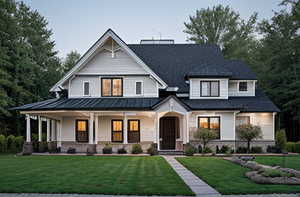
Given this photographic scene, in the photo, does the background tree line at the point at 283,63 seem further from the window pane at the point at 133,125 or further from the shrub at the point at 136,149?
the shrub at the point at 136,149

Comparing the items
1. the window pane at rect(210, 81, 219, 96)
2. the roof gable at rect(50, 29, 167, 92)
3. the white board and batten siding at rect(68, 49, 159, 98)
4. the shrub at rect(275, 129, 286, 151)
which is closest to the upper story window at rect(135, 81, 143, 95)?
the white board and batten siding at rect(68, 49, 159, 98)

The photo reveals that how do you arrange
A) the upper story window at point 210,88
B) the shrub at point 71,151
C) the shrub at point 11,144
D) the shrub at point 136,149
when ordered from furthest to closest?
the shrub at point 11,144 → the upper story window at point 210,88 → the shrub at point 71,151 → the shrub at point 136,149

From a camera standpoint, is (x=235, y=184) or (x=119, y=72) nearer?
(x=235, y=184)

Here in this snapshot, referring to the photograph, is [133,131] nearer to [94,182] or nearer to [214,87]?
[214,87]

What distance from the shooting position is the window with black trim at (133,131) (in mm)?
24547

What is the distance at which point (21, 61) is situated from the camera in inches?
1355

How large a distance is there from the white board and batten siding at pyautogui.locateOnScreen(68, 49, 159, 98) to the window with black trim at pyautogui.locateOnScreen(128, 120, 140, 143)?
2.06 meters

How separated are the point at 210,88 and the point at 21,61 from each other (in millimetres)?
19954

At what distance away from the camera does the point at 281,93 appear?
107ft

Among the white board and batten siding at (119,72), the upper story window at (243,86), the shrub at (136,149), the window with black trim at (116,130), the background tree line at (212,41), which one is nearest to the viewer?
the shrub at (136,149)

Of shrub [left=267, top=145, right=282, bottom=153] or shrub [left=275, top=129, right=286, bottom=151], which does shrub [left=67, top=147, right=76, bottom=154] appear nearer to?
shrub [left=267, top=145, right=282, bottom=153]

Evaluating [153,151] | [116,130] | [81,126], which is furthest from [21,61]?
[153,151]

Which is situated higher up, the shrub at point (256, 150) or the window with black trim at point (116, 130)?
the window with black trim at point (116, 130)

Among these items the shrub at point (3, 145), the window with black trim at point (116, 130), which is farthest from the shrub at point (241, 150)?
the shrub at point (3, 145)
